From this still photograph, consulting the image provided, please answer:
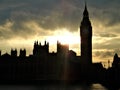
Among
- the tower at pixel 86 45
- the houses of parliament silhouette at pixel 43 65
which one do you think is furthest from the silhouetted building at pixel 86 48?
the houses of parliament silhouette at pixel 43 65

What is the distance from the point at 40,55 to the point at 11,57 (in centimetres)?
1513

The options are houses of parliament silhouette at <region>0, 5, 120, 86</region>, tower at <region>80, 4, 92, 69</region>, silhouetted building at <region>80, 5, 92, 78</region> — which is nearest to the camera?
tower at <region>80, 4, 92, 69</region>

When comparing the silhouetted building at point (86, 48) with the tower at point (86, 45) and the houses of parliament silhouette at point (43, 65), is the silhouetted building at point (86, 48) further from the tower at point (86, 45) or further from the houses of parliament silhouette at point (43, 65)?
the houses of parliament silhouette at point (43, 65)

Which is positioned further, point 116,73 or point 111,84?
point 116,73

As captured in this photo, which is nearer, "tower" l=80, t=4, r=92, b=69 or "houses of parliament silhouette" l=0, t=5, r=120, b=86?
"tower" l=80, t=4, r=92, b=69

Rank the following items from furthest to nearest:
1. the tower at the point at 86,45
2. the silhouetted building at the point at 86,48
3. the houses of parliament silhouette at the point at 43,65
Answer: the houses of parliament silhouette at the point at 43,65
the silhouetted building at the point at 86,48
the tower at the point at 86,45

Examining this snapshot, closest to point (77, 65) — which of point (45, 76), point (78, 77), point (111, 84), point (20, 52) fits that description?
point (78, 77)

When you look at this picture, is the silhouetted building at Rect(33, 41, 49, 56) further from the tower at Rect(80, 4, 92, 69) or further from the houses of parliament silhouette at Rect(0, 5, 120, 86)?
the tower at Rect(80, 4, 92, 69)

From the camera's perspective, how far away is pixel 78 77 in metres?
163

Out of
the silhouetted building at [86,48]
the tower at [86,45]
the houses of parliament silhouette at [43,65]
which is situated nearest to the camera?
the tower at [86,45]

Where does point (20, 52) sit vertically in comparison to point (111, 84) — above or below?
above

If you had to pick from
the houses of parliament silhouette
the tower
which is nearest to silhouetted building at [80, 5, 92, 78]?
the tower

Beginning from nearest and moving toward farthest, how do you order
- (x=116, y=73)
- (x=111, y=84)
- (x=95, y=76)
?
1. (x=111, y=84)
2. (x=116, y=73)
3. (x=95, y=76)

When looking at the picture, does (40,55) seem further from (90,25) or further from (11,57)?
(90,25)
